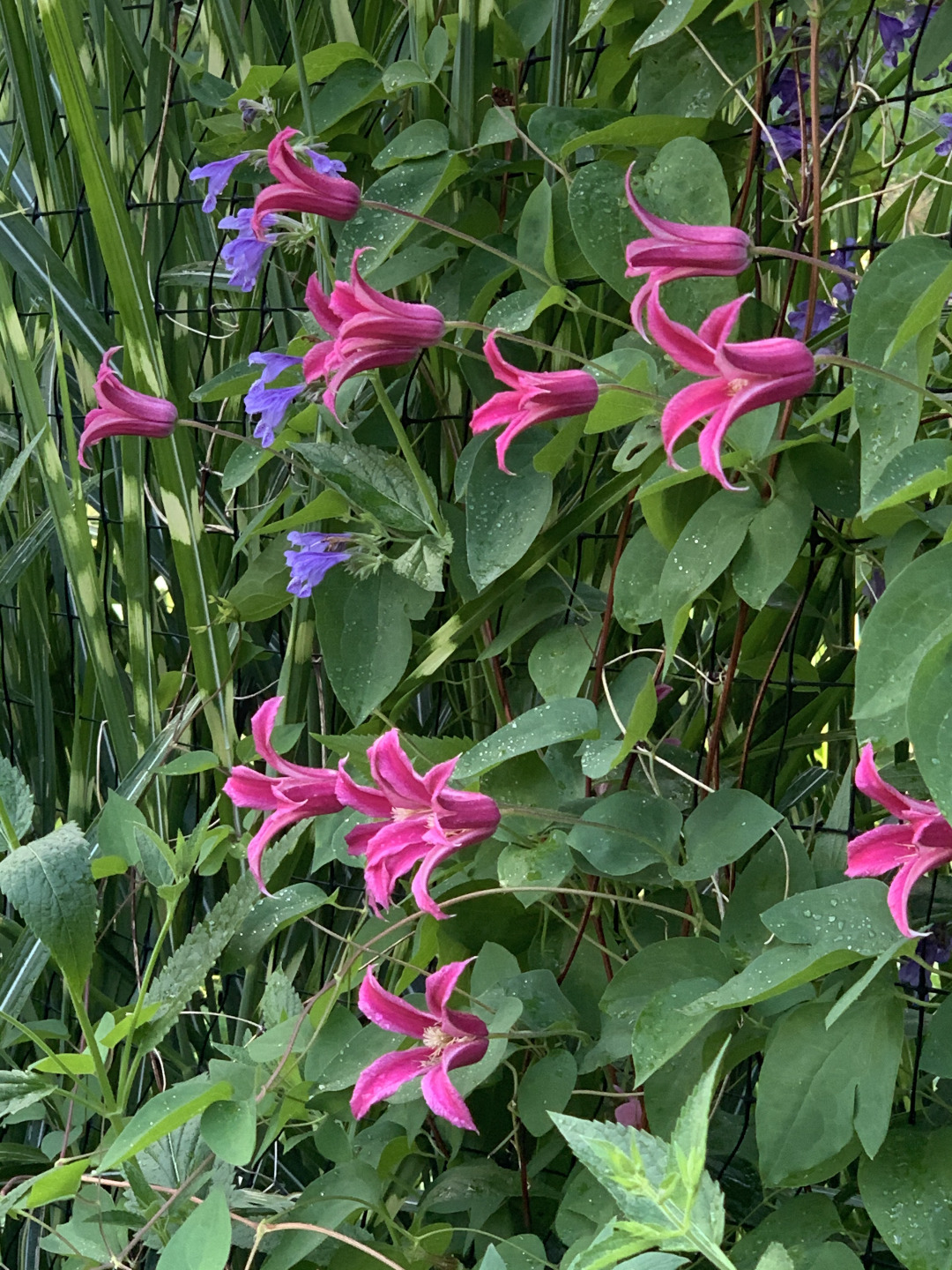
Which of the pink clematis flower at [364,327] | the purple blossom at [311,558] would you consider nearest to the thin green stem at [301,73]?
the pink clematis flower at [364,327]

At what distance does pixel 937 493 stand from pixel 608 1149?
42 cm

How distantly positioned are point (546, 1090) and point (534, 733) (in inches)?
7.9

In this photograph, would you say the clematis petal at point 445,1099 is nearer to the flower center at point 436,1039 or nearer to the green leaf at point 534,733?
the flower center at point 436,1039

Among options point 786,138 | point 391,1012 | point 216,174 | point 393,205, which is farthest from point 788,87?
point 391,1012

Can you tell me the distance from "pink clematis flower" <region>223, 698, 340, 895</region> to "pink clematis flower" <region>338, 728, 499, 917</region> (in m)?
0.05

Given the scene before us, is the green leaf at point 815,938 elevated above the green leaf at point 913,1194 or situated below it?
above

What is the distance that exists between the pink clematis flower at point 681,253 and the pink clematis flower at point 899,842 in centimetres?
22

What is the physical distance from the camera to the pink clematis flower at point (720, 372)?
0.47 meters

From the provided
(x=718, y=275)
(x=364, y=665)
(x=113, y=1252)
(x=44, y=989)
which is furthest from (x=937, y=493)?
(x=44, y=989)

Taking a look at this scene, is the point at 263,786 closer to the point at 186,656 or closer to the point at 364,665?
the point at 364,665

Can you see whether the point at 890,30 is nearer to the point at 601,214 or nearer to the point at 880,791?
the point at 601,214

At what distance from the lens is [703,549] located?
58cm

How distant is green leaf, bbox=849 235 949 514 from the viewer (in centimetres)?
50

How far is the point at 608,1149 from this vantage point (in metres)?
0.31
